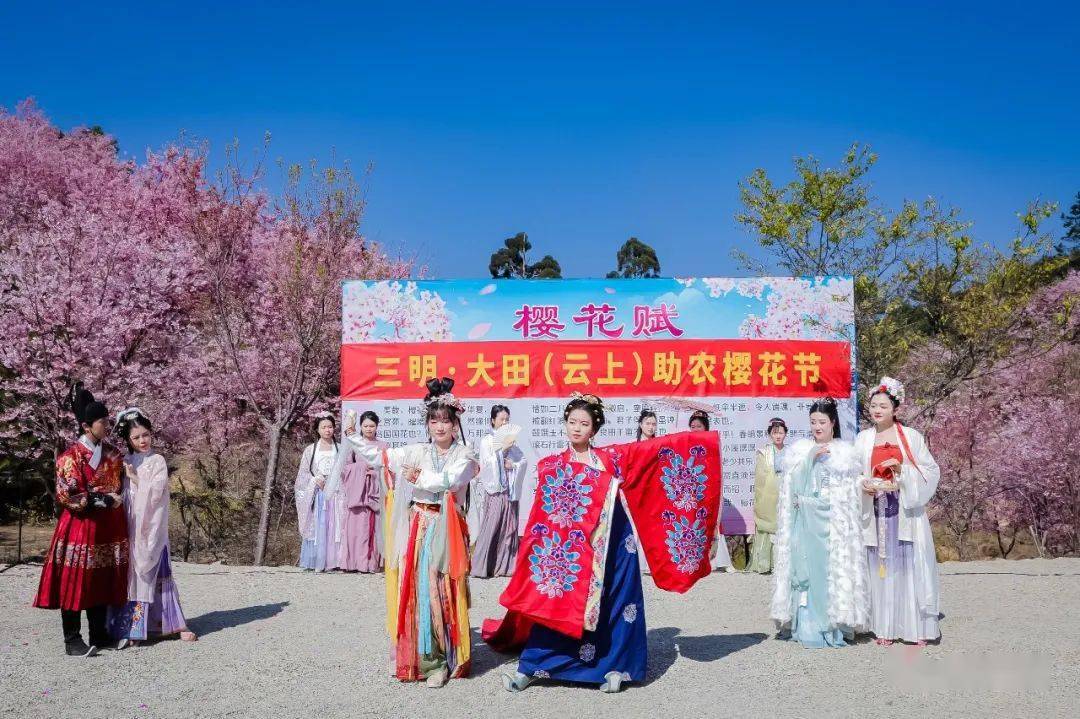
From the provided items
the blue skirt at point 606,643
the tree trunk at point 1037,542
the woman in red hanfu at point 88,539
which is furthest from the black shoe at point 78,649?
the tree trunk at point 1037,542

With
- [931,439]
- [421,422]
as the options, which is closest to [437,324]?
[421,422]

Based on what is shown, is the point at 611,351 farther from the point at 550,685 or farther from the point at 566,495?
the point at 550,685

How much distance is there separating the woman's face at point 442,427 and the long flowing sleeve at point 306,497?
13.7 ft

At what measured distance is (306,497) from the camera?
27.9 feet

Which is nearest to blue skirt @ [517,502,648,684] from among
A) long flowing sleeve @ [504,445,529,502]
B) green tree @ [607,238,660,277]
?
long flowing sleeve @ [504,445,529,502]

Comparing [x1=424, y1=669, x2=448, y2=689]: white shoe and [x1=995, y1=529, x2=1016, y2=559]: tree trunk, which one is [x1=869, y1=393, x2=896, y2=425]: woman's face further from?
[x1=995, y1=529, x2=1016, y2=559]: tree trunk

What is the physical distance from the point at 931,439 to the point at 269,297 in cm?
953

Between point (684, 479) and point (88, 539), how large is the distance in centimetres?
340

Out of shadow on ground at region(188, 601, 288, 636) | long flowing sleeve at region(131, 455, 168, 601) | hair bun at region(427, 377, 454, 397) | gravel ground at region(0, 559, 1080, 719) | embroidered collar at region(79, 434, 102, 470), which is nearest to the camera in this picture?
gravel ground at region(0, 559, 1080, 719)

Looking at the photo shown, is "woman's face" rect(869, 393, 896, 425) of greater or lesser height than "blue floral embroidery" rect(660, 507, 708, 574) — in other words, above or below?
above

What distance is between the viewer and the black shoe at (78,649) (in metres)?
5.09

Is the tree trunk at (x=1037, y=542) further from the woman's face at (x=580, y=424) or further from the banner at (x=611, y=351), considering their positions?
the woman's face at (x=580, y=424)

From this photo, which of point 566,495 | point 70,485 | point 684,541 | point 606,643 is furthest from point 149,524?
point 684,541

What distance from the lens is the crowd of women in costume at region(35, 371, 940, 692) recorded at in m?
4.47
